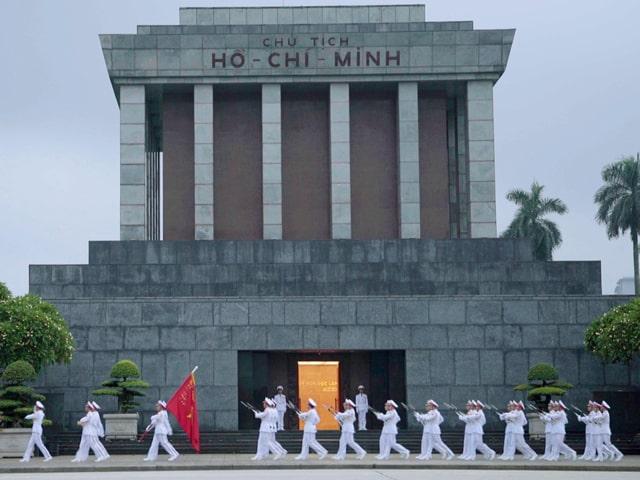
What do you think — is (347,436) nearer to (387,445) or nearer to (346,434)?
(346,434)

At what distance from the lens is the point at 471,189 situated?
41.9m

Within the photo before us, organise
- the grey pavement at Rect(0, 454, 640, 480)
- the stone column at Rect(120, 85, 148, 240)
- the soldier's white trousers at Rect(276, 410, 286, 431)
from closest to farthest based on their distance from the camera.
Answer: the grey pavement at Rect(0, 454, 640, 480)
the soldier's white trousers at Rect(276, 410, 286, 431)
the stone column at Rect(120, 85, 148, 240)

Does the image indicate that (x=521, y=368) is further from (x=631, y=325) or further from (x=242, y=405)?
(x=242, y=405)

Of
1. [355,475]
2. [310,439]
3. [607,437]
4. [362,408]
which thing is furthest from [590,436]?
[355,475]

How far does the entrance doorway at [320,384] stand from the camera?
38.8 meters

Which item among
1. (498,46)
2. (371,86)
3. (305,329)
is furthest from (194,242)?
(498,46)

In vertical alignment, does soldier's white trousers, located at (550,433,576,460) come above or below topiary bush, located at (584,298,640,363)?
below

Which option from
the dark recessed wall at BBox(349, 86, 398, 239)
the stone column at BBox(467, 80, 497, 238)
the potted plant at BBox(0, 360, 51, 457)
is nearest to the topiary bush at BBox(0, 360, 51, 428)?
the potted plant at BBox(0, 360, 51, 457)

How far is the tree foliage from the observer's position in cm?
3297

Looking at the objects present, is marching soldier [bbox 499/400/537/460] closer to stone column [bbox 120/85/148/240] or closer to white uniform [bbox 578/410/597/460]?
white uniform [bbox 578/410/597/460]

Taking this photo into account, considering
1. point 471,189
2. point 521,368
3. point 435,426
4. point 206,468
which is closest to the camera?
point 206,468

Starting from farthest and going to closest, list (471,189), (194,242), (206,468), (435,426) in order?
1. (471,189)
2. (194,242)
3. (435,426)
4. (206,468)

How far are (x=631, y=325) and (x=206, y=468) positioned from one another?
1191 cm

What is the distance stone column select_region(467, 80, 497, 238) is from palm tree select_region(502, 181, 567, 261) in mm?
43284
